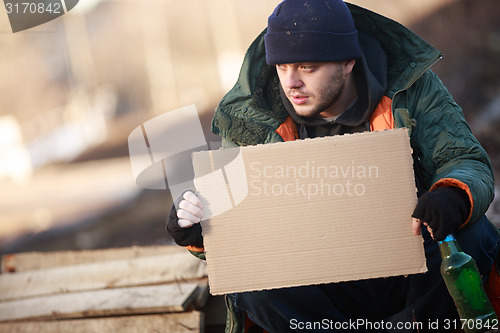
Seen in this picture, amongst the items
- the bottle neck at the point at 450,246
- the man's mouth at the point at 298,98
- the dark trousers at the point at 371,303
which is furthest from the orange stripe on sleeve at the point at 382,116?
the bottle neck at the point at 450,246

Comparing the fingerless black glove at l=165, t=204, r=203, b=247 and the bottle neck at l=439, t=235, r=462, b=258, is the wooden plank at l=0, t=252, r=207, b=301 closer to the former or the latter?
the fingerless black glove at l=165, t=204, r=203, b=247

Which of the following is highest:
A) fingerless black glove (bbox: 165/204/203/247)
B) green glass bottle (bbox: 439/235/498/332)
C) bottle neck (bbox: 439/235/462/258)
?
fingerless black glove (bbox: 165/204/203/247)

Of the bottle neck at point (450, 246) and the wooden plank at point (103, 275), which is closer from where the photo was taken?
the bottle neck at point (450, 246)

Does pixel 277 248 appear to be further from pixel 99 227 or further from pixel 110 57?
pixel 110 57

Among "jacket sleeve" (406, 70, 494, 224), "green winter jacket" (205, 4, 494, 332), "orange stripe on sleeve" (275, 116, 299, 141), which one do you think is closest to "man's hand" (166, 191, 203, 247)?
"green winter jacket" (205, 4, 494, 332)

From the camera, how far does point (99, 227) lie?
220 inches

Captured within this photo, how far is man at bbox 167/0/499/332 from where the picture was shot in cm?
187

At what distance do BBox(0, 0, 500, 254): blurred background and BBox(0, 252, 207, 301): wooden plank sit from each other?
1400mm

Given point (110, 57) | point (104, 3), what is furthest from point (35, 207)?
point (104, 3)

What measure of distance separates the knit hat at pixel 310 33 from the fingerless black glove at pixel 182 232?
704mm

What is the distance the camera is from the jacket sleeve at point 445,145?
1.76 m

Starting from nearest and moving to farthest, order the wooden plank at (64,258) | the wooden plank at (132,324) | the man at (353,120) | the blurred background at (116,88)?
the man at (353,120), the wooden plank at (132,324), the wooden plank at (64,258), the blurred background at (116,88)

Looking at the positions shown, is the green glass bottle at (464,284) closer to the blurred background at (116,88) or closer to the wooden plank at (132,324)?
the wooden plank at (132,324)

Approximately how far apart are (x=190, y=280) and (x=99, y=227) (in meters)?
2.92
